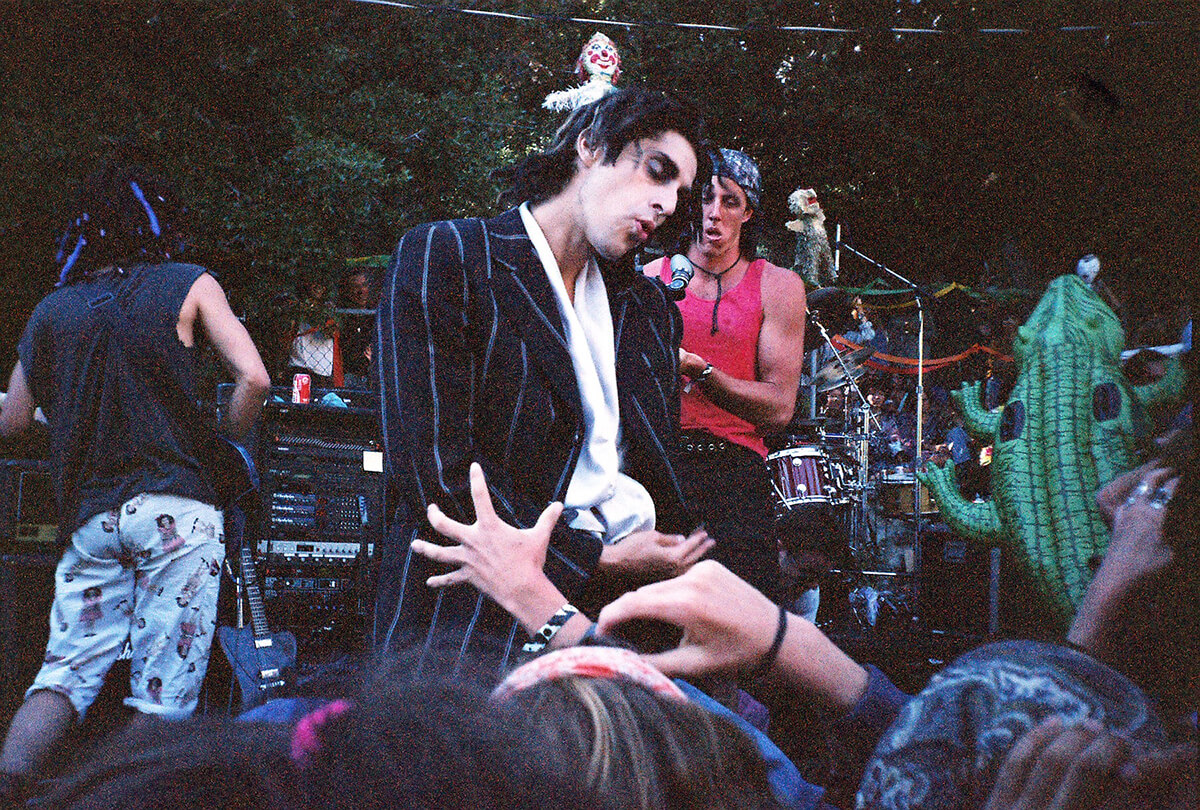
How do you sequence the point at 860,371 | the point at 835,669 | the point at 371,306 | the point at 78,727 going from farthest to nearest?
the point at 860,371, the point at 371,306, the point at 78,727, the point at 835,669

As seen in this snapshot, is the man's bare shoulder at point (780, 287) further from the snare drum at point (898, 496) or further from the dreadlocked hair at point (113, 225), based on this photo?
the snare drum at point (898, 496)

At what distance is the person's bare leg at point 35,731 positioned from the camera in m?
2.97

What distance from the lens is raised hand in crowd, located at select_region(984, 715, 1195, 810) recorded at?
779 millimetres

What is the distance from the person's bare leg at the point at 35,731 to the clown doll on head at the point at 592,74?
2.48 m

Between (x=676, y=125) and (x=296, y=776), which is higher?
(x=676, y=125)

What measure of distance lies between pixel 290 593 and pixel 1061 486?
502 centimetres

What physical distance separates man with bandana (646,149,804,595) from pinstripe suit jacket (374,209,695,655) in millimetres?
1018

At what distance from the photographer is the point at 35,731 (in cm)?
307

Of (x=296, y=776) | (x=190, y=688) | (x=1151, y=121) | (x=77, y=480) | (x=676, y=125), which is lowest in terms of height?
(x=190, y=688)

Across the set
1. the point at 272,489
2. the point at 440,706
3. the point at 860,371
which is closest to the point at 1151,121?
the point at 440,706

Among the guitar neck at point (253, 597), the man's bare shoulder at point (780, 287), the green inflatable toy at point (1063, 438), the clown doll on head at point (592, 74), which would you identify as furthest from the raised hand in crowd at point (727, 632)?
the guitar neck at point (253, 597)

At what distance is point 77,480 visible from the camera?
3.19m

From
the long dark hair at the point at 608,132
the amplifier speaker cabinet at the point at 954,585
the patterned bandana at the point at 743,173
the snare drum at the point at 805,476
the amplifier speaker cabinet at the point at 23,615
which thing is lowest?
the amplifier speaker cabinet at the point at 954,585

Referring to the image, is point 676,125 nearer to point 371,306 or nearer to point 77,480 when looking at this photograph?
point 77,480
